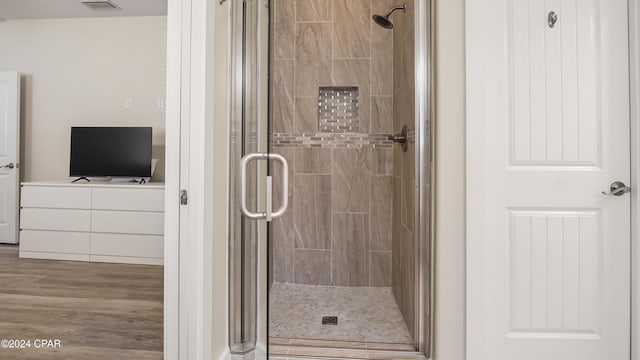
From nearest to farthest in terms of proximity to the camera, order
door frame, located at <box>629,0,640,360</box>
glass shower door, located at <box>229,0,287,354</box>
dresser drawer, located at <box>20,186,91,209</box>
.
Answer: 1. glass shower door, located at <box>229,0,287,354</box>
2. door frame, located at <box>629,0,640,360</box>
3. dresser drawer, located at <box>20,186,91,209</box>

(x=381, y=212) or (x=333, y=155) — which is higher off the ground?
(x=333, y=155)

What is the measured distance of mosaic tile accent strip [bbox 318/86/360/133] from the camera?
2.91 m

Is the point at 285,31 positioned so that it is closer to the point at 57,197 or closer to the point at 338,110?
the point at 338,110

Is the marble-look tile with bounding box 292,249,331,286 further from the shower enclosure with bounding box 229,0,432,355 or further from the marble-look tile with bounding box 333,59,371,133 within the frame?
the marble-look tile with bounding box 333,59,371,133

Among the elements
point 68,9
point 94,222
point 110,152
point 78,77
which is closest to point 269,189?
point 94,222

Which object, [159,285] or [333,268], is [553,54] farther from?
[159,285]

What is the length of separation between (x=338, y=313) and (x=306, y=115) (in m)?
1.62

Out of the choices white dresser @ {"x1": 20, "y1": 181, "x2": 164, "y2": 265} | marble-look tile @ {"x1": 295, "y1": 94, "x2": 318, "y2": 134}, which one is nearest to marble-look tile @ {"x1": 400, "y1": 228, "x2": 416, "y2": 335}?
marble-look tile @ {"x1": 295, "y1": 94, "x2": 318, "y2": 134}

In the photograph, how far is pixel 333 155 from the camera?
2.92m

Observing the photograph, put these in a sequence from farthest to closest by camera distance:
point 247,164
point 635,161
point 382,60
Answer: point 382,60 → point 635,161 → point 247,164

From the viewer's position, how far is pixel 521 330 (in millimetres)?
1589

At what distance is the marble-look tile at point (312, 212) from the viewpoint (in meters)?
2.93

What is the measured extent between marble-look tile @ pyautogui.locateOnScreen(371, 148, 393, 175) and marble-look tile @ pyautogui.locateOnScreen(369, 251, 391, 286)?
705mm

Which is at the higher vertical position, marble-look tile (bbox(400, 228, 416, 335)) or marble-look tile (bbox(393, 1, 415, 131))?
marble-look tile (bbox(393, 1, 415, 131))
